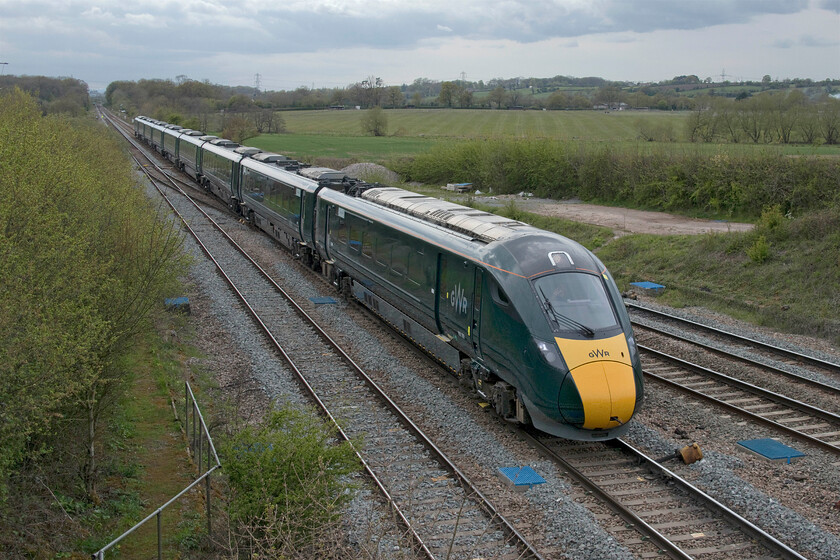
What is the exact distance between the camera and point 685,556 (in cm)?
791

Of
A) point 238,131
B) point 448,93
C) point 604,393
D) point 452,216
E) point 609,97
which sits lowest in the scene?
point 604,393

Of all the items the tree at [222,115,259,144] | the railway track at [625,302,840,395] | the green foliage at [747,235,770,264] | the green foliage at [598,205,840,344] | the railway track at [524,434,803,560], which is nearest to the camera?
the railway track at [524,434,803,560]

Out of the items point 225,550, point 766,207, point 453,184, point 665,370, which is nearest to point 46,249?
point 225,550

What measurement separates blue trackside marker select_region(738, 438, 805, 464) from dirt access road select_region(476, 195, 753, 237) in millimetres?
15792

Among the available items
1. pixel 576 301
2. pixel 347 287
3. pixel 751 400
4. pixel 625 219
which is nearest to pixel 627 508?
pixel 576 301

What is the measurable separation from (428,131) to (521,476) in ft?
250

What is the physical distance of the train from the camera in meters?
10.1

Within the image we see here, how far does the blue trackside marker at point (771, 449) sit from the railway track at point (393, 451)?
4541 millimetres

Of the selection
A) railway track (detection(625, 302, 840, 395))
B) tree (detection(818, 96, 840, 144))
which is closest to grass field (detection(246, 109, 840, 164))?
tree (detection(818, 96, 840, 144))

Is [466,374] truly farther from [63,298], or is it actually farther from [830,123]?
[830,123]

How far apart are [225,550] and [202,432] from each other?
2442mm

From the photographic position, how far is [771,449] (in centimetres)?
1089

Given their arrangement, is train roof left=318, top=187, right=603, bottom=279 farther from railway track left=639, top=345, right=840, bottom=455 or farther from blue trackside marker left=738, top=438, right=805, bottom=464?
railway track left=639, top=345, right=840, bottom=455

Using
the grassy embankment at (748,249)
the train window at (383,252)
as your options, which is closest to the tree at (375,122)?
the grassy embankment at (748,249)
